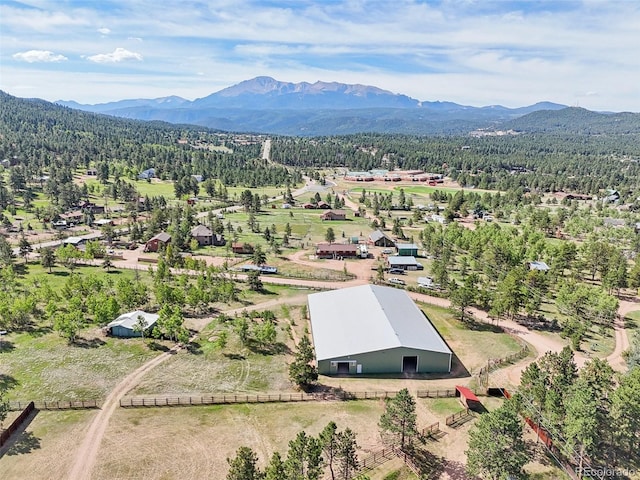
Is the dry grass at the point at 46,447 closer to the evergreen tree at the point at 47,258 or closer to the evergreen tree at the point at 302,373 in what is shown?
the evergreen tree at the point at 302,373

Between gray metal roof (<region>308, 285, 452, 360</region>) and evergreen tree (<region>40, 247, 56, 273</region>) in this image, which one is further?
Result: evergreen tree (<region>40, 247, 56, 273</region>)

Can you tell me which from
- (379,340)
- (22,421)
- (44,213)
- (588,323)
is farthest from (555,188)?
(22,421)

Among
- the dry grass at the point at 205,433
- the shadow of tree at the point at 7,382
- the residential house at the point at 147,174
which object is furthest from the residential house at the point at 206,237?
the residential house at the point at 147,174

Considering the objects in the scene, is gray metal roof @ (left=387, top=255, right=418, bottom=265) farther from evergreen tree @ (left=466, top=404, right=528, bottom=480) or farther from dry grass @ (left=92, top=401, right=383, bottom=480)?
evergreen tree @ (left=466, top=404, right=528, bottom=480)

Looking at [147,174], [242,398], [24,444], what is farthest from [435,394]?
[147,174]

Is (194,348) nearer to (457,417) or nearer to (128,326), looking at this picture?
(128,326)

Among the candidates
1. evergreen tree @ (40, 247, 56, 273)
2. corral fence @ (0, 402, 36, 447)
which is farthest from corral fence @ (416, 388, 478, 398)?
evergreen tree @ (40, 247, 56, 273)
